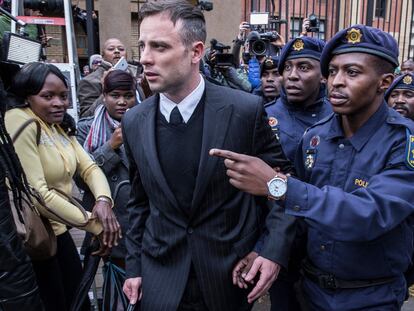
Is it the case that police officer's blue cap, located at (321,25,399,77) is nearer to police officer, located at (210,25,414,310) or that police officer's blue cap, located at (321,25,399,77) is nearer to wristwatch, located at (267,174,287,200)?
police officer, located at (210,25,414,310)

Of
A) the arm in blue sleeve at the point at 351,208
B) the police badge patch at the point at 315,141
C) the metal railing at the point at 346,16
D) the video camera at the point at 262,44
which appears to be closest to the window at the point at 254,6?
the metal railing at the point at 346,16

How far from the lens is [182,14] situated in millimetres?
1673

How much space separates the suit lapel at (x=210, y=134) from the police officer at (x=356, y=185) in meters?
0.24

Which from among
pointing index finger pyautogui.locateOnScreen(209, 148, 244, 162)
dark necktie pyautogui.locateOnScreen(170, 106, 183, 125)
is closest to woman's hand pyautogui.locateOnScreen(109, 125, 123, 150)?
dark necktie pyautogui.locateOnScreen(170, 106, 183, 125)

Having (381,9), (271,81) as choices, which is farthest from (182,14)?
(381,9)

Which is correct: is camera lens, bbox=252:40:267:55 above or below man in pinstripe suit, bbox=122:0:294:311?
above

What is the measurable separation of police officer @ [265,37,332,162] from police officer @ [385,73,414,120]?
776 millimetres

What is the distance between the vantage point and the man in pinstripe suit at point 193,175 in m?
1.66

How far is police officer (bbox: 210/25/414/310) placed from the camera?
140 centimetres

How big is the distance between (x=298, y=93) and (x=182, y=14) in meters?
1.33

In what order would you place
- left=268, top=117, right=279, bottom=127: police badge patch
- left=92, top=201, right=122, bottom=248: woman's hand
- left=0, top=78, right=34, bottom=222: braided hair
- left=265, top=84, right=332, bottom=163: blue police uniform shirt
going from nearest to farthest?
left=0, top=78, right=34, bottom=222: braided hair, left=92, top=201, right=122, bottom=248: woman's hand, left=265, top=84, right=332, bottom=163: blue police uniform shirt, left=268, top=117, right=279, bottom=127: police badge patch

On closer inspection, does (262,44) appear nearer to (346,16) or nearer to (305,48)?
(305,48)

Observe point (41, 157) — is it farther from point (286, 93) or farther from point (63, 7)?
point (63, 7)

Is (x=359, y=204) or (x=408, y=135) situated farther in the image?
(x=408, y=135)
